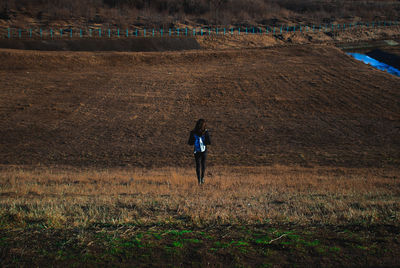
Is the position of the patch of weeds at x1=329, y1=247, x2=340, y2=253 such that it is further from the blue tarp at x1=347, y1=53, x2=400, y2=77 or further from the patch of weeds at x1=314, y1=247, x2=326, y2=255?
the blue tarp at x1=347, y1=53, x2=400, y2=77

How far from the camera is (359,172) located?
1722cm

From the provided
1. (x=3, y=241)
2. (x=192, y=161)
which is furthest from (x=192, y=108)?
(x=3, y=241)

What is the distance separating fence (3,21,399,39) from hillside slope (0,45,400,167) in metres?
15.5

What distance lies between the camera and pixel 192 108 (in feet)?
101

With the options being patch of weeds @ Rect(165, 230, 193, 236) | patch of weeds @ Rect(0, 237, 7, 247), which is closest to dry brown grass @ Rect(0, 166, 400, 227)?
patch of weeds @ Rect(165, 230, 193, 236)

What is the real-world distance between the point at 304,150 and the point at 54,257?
19519 millimetres

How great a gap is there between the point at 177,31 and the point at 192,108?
39.6 metres

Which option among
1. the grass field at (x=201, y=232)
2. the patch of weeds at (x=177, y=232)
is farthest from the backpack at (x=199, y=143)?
the patch of weeds at (x=177, y=232)

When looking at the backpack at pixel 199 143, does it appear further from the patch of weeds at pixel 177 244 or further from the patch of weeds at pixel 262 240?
the patch of weeds at pixel 177 244

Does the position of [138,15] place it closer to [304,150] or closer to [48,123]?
[48,123]

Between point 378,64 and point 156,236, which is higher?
point 156,236

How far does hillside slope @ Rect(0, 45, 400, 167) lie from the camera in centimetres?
2153

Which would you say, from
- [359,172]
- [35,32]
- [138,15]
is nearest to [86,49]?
[35,32]

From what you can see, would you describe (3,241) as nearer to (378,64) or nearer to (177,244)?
(177,244)
